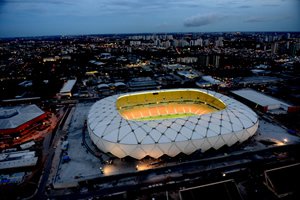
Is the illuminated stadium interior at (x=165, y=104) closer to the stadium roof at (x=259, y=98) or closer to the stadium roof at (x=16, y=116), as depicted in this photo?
the stadium roof at (x=259, y=98)

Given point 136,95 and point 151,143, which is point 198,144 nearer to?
point 151,143

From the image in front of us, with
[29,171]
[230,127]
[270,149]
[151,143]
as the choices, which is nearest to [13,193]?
[29,171]

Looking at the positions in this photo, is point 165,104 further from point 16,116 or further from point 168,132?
point 16,116

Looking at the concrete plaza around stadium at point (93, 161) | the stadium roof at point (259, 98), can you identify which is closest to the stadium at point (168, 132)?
the concrete plaza around stadium at point (93, 161)

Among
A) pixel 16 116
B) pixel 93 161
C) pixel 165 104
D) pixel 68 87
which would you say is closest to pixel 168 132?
pixel 93 161

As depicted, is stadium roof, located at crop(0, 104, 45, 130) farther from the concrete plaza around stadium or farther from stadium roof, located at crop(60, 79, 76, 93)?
stadium roof, located at crop(60, 79, 76, 93)

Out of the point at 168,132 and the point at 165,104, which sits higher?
the point at 168,132
